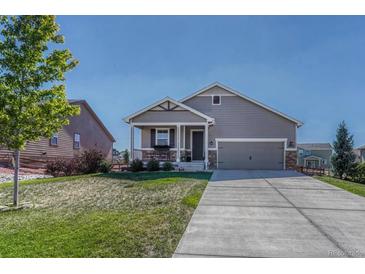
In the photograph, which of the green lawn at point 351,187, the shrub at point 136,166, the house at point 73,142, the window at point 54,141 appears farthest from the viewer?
the window at point 54,141

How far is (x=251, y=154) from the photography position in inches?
776

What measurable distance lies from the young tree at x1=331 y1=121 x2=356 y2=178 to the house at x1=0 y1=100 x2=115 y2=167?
54.7ft

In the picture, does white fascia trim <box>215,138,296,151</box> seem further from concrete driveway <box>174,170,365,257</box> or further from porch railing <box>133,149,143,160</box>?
concrete driveway <box>174,170,365,257</box>

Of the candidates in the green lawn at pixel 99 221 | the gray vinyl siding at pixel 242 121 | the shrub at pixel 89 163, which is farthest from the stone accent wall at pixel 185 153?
the green lawn at pixel 99 221

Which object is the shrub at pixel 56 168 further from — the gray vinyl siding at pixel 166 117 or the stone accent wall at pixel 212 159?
the stone accent wall at pixel 212 159

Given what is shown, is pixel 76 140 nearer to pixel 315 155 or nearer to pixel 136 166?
pixel 136 166

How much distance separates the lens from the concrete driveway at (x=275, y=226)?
4227mm

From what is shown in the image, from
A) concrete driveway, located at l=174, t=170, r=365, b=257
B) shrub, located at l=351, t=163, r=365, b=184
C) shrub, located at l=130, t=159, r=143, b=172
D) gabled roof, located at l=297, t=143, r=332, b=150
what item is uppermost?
gabled roof, located at l=297, t=143, r=332, b=150

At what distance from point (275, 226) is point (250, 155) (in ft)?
47.8

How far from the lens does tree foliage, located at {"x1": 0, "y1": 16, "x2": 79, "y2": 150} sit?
24.6ft

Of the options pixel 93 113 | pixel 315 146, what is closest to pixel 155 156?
pixel 93 113

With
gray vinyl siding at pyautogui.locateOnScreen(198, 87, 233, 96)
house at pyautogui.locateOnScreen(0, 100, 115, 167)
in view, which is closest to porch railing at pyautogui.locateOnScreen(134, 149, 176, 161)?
house at pyautogui.locateOnScreen(0, 100, 115, 167)

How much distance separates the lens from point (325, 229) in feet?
17.4
